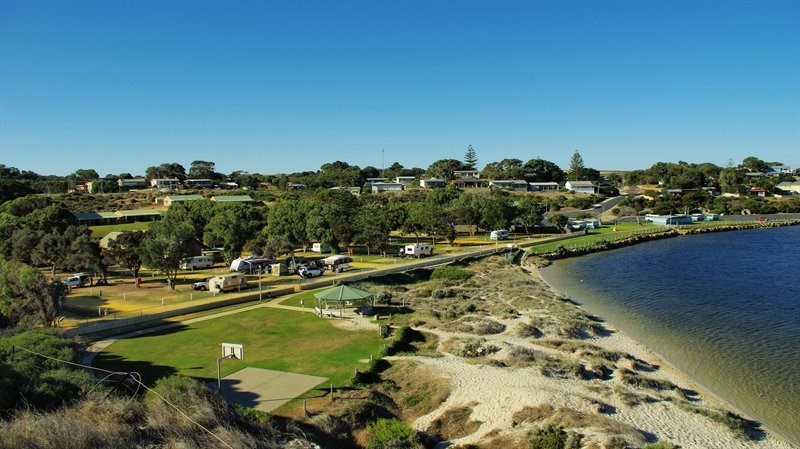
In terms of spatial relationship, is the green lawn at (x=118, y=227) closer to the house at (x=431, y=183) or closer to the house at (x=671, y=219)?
the house at (x=431, y=183)

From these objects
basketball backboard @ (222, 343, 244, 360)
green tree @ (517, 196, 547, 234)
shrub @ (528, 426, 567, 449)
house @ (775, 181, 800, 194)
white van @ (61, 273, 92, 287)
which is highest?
house @ (775, 181, 800, 194)

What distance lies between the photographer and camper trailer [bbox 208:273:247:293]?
4044 cm

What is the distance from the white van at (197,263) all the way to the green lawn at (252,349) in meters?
21.9

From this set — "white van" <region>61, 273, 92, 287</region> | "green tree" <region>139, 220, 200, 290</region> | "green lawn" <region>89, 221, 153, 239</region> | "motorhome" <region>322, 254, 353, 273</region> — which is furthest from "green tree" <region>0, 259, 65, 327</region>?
"green lawn" <region>89, 221, 153, 239</region>

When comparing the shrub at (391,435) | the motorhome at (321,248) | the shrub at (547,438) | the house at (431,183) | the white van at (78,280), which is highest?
the house at (431,183)

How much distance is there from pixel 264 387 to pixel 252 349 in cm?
592

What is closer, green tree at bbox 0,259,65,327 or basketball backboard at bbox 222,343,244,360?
basketball backboard at bbox 222,343,244,360

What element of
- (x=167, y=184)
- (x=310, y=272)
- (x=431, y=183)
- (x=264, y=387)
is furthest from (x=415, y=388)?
(x=167, y=184)

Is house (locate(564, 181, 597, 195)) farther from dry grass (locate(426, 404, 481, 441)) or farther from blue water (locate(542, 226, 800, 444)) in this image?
dry grass (locate(426, 404, 481, 441))

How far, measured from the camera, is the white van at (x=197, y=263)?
52.5 metres

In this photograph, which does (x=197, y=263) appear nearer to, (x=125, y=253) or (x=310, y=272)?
(x=125, y=253)

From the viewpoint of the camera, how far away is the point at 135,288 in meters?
43.6

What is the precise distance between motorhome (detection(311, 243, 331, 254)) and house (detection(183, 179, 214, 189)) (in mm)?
109645

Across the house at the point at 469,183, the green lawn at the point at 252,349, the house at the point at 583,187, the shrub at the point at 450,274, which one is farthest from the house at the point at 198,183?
the green lawn at the point at 252,349
